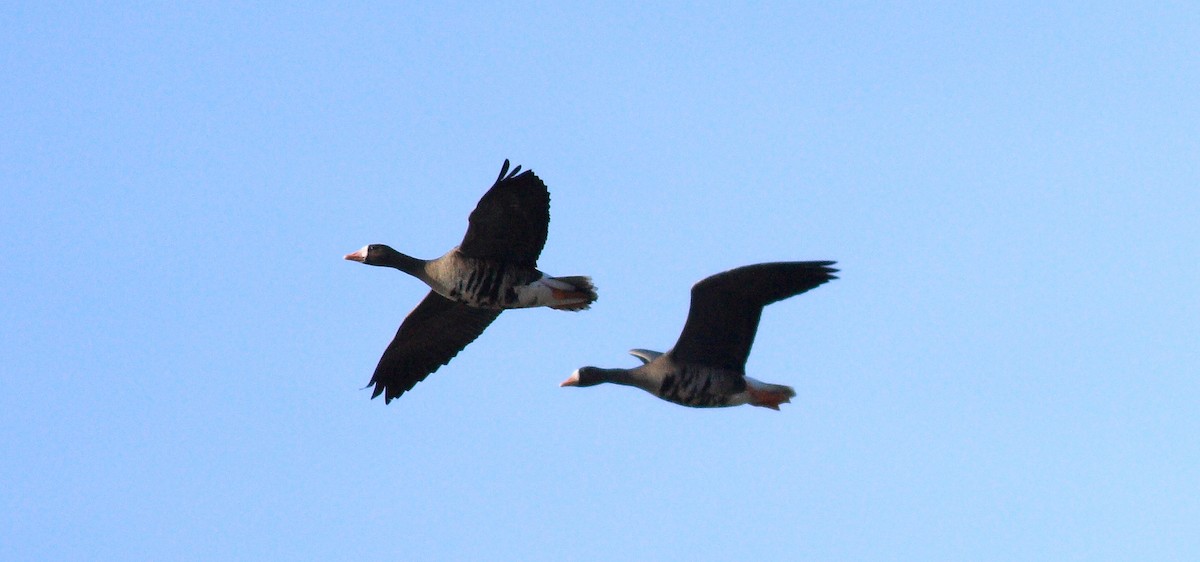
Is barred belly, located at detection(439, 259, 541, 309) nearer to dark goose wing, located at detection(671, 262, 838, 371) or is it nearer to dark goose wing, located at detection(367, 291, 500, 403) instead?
dark goose wing, located at detection(367, 291, 500, 403)

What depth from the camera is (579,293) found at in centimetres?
1989

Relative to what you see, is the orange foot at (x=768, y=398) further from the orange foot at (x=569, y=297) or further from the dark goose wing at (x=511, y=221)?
the dark goose wing at (x=511, y=221)

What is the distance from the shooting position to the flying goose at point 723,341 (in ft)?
59.5

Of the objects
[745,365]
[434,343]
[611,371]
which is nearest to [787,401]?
[745,365]

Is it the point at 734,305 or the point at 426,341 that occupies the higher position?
the point at 734,305

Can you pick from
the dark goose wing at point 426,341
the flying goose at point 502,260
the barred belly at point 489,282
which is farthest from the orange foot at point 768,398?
the dark goose wing at point 426,341

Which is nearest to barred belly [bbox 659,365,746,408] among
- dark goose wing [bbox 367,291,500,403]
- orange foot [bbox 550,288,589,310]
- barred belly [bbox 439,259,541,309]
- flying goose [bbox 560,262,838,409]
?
flying goose [bbox 560,262,838,409]

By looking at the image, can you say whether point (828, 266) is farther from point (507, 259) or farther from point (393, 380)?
point (393, 380)

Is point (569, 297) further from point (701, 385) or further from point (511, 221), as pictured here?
point (701, 385)

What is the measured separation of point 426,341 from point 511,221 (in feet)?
10.3

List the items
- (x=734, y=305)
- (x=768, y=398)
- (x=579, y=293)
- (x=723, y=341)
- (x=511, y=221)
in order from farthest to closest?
(x=579, y=293) → (x=511, y=221) → (x=768, y=398) → (x=723, y=341) → (x=734, y=305)

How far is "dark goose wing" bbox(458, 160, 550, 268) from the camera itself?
748 inches

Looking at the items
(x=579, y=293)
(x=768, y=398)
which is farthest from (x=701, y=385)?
(x=579, y=293)

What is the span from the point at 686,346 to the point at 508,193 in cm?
255
